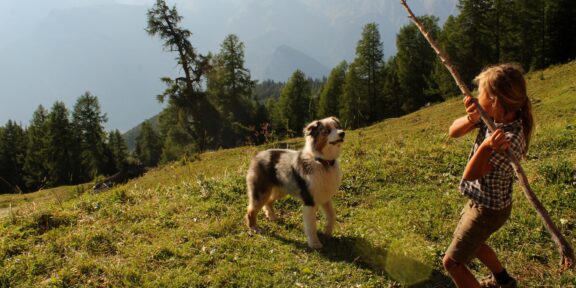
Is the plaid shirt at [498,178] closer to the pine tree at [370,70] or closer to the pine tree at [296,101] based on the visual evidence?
the pine tree at [370,70]

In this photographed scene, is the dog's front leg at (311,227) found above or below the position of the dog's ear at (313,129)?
below

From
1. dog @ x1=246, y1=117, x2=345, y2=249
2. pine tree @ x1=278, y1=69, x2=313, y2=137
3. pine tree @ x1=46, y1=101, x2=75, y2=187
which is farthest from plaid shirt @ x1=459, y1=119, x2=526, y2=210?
pine tree @ x1=278, y1=69, x2=313, y2=137

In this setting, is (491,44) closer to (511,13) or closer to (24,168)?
(511,13)

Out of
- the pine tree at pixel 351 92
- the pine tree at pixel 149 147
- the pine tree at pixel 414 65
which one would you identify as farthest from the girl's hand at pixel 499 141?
the pine tree at pixel 149 147

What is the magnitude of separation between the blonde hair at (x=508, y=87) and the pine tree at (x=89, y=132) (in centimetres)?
6165

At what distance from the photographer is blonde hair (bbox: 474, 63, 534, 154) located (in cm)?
392

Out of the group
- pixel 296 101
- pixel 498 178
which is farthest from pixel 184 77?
pixel 498 178

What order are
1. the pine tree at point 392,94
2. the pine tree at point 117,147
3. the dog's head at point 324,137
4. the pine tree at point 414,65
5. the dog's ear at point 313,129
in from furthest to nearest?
the pine tree at point 117,147, the pine tree at point 392,94, the pine tree at point 414,65, the dog's ear at point 313,129, the dog's head at point 324,137

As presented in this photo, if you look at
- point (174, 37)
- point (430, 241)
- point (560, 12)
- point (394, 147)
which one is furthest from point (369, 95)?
point (430, 241)

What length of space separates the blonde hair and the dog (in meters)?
2.79

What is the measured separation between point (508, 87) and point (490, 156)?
70 centimetres

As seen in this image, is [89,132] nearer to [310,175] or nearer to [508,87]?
[310,175]

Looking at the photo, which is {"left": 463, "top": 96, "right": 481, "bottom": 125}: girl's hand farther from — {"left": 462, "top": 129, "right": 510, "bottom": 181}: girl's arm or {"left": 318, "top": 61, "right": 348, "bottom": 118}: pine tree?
{"left": 318, "top": 61, "right": 348, "bottom": 118}: pine tree

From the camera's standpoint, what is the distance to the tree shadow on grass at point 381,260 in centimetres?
598
